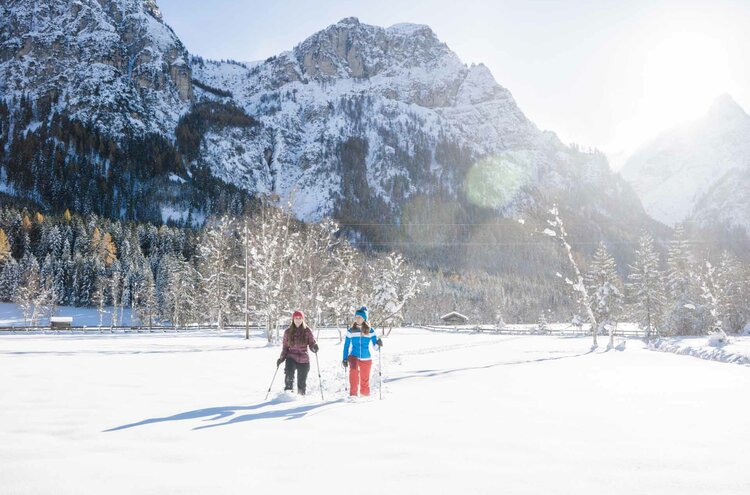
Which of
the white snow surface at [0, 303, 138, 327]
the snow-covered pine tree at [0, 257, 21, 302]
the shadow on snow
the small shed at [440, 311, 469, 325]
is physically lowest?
the small shed at [440, 311, 469, 325]

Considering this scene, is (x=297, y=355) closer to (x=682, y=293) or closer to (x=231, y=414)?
(x=231, y=414)

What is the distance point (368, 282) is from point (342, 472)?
6221 cm

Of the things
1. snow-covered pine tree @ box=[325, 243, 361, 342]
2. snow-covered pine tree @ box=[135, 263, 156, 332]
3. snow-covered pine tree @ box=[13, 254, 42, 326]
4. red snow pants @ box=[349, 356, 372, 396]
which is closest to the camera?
red snow pants @ box=[349, 356, 372, 396]

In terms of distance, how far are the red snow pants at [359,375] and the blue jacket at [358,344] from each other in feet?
0.30

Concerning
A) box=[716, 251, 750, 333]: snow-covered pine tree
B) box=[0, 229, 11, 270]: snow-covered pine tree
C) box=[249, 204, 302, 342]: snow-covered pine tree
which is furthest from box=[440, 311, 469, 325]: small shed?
box=[0, 229, 11, 270]: snow-covered pine tree

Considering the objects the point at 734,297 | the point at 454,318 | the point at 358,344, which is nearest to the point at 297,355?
the point at 358,344

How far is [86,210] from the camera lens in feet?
546

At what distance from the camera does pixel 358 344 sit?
9219 millimetres

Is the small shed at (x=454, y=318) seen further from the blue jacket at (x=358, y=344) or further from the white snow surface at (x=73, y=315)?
the blue jacket at (x=358, y=344)

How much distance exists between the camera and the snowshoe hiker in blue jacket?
9.16 meters

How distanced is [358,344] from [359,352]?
16 cm

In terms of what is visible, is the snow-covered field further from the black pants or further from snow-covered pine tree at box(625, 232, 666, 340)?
snow-covered pine tree at box(625, 232, 666, 340)

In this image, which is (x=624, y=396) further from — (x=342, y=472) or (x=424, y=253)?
(x=424, y=253)

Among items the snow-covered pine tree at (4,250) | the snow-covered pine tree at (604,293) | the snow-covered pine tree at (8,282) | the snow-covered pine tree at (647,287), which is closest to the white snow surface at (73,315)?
the snow-covered pine tree at (8,282)
